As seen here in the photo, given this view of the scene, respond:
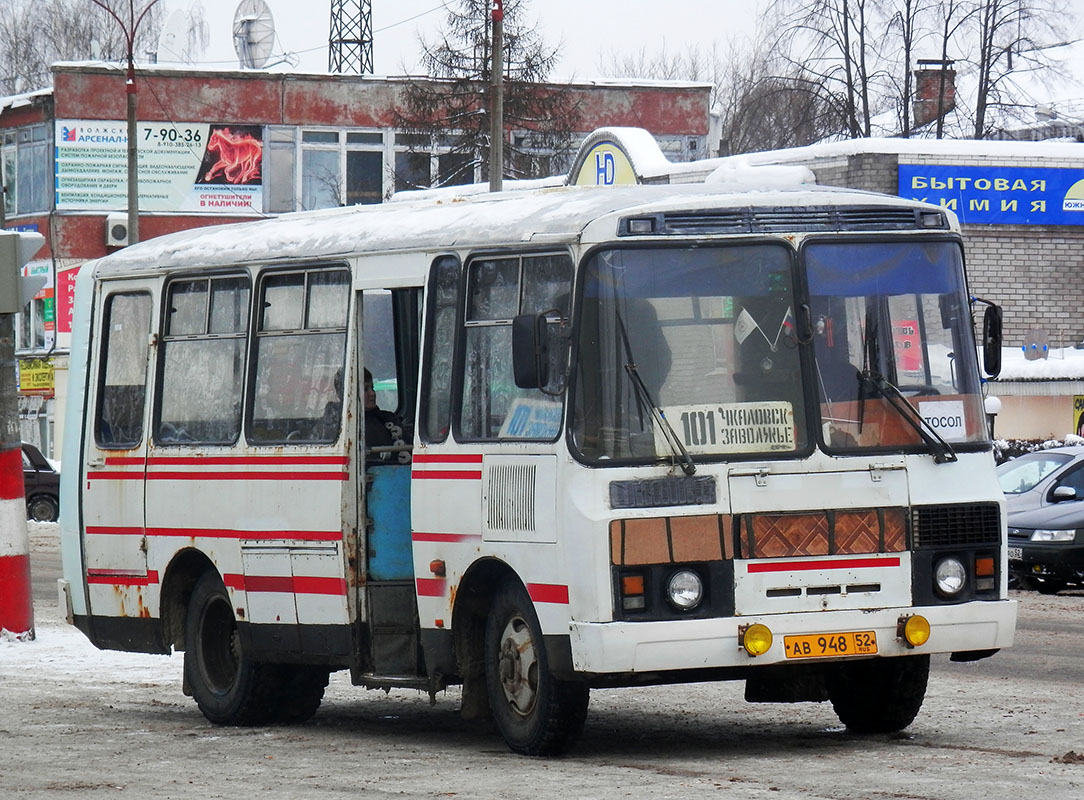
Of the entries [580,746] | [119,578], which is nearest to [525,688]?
[580,746]

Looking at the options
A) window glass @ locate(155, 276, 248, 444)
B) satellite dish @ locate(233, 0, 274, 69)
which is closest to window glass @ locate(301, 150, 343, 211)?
satellite dish @ locate(233, 0, 274, 69)

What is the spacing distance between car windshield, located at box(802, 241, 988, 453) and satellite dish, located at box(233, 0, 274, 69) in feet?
163

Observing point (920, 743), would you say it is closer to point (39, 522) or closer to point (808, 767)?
point (808, 767)

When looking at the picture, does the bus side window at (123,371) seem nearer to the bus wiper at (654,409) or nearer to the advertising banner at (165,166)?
the bus wiper at (654,409)

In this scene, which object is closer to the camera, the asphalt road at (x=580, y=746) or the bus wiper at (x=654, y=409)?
the asphalt road at (x=580, y=746)

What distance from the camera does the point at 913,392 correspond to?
415 inches

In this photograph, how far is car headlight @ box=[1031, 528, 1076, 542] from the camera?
2191cm

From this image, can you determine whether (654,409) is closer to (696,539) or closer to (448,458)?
(696,539)

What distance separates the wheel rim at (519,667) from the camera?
10.4 metres

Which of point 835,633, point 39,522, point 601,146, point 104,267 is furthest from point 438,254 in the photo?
point 39,522

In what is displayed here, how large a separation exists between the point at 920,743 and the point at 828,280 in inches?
87.3

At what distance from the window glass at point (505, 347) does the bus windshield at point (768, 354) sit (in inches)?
7.2

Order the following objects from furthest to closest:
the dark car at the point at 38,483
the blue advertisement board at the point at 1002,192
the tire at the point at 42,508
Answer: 1. the tire at the point at 42,508
2. the dark car at the point at 38,483
3. the blue advertisement board at the point at 1002,192

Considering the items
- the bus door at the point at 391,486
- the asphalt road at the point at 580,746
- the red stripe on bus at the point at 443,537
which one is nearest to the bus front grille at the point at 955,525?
the asphalt road at the point at 580,746
